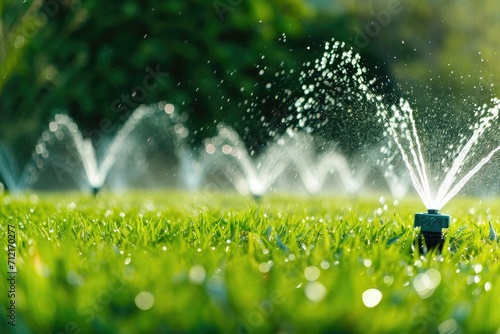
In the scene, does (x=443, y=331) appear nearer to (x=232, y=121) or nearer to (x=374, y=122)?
(x=374, y=122)

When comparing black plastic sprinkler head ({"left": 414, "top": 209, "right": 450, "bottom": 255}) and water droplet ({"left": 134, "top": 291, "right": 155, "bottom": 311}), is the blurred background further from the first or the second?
water droplet ({"left": 134, "top": 291, "right": 155, "bottom": 311})

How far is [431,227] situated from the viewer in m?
2.99

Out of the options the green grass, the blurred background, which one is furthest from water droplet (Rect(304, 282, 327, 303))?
the blurred background

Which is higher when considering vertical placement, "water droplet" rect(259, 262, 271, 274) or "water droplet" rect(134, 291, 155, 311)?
"water droplet" rect(259, 262, 271, 274)

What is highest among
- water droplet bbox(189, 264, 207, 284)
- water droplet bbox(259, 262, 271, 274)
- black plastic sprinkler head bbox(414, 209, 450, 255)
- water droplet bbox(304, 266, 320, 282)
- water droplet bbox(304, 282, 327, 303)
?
black plastic sprinkler head bbox(414, 209, 450, 255)

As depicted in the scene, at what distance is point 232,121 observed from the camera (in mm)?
13688

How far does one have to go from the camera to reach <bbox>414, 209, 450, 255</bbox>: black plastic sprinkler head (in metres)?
2.98

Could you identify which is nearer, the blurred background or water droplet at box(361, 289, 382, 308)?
water droplet at box(361, 289, 382, 308)

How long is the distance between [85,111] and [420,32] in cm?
988

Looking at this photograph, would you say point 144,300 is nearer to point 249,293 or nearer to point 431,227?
point 249,293

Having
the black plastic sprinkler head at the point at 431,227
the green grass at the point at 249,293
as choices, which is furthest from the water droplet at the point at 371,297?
the black plastic sprinkler head at the point at 431,227

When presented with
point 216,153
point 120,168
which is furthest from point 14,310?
point 120,168

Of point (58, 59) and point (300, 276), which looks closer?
point (300, 276)

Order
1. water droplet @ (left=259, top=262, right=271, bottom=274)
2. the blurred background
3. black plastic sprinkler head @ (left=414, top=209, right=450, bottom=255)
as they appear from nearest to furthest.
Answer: water droplet @ (left=259, top=262, right=271, bottom=274), black plastic sprinkler head @ (left=414, top=209, right=450, bottom=255), the blurred background
